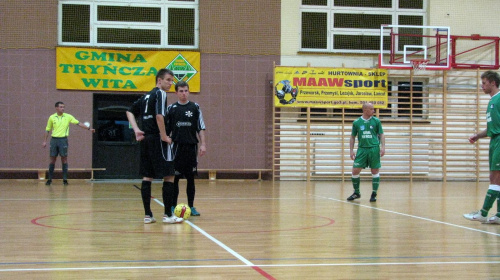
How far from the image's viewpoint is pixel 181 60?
1778cm

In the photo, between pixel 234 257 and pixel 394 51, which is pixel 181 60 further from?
pixel 234 257

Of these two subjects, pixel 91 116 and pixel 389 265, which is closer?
pixel 389 265

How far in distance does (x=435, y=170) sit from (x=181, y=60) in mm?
8245

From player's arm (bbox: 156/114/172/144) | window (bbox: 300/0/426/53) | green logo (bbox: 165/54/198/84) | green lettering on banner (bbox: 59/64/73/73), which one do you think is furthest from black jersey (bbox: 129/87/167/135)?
window (bbox: 300/0/426/53)

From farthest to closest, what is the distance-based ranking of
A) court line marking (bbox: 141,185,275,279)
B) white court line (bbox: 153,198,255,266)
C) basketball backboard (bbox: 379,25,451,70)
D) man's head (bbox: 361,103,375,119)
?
basketball backboard (bbox: 379,25,451,70), man's head (bbox: 361,103,375,119), white court line (bbox: 153,198,255,266), court line marking (bbox: 141,185,275,279)

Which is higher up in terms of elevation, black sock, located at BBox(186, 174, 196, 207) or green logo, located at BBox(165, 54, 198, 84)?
green logo, located at BBox(165, 54, 198, 84)

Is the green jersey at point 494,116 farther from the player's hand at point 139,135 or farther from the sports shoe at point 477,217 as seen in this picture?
the player's hand at point 139,135

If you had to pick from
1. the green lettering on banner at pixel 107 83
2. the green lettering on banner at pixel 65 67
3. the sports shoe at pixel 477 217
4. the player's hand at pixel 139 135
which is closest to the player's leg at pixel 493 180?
the sports shoe at pixel 477 217

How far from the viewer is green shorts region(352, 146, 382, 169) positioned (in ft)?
35.1

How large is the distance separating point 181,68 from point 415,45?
7.01 meters

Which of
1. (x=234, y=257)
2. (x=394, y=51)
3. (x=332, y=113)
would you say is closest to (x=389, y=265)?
(x=234, y=257)

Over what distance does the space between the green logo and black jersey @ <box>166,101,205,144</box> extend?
10.1 meters

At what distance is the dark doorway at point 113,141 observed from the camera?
58.4 feet

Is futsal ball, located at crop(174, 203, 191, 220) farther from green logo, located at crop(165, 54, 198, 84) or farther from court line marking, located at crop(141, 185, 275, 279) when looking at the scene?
green logo, located at crop(165, 54, 198, 84)
